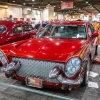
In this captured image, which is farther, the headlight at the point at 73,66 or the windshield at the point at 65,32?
the windshield at the point at 65,32

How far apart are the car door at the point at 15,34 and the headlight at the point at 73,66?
3.33m

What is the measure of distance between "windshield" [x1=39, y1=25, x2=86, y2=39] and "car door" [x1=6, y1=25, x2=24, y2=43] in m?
1.55

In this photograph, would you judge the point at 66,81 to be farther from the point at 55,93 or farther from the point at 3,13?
the point at 3,13

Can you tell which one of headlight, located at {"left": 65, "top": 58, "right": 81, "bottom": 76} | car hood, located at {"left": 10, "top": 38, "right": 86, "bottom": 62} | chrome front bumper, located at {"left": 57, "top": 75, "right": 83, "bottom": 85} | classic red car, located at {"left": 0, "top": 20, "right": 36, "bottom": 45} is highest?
classic red car, located at {"left": 0, "top": 20, "right": 36, "bottom": 45}

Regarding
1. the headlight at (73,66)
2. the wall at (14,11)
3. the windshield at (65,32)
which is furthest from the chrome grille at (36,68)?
the wall at (14,11)

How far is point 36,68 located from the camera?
2.94 meters

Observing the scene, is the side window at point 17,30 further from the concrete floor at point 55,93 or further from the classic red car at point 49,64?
the concrete floor at point 55,93

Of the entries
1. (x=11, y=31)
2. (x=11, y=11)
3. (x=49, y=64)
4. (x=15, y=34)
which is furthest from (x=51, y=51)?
(x=11, y=11)

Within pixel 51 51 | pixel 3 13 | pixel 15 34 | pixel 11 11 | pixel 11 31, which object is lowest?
pixel 51 51

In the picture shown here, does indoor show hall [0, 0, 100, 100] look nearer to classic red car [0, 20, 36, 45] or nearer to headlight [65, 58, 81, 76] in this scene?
headlight [65, 58, 81, 76]

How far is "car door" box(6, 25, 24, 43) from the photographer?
5523mm

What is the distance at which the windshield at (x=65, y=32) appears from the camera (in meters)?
4.00

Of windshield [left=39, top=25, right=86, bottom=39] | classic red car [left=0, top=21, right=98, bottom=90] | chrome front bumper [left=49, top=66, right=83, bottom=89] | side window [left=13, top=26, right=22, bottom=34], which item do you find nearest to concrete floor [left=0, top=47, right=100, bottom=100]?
classic red car [left=0, top=21, right=98, bottom=90]

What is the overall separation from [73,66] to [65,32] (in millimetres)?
1694
